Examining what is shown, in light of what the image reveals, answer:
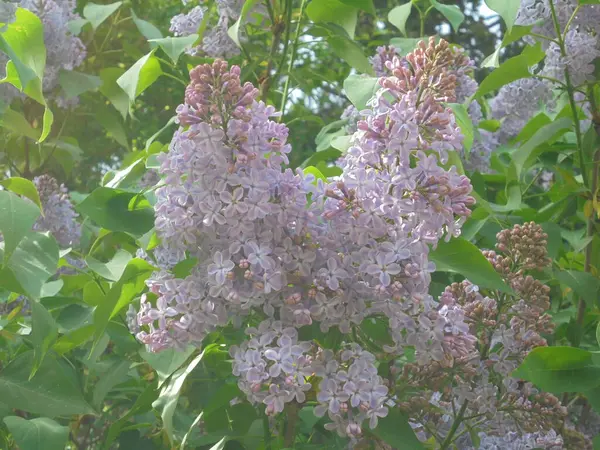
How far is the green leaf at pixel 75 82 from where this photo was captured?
2.07 meters

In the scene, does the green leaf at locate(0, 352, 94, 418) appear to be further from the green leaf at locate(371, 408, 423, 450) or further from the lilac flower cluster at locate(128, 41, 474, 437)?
the green leaf at locate(371, 408, 423, 450)

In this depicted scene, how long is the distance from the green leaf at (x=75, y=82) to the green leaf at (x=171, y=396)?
102cm

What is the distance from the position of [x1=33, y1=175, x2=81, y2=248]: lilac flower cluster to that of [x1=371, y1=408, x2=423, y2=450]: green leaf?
1149 millimetres

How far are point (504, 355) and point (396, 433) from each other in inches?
9.4

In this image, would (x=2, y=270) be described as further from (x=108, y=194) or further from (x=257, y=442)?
(x=257, y=442)

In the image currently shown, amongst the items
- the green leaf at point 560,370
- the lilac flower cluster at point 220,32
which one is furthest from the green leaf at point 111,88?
the green leaf at point 560,370

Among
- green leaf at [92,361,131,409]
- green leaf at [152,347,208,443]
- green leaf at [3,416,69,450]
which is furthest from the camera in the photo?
green leaf at [92,361,131,409]

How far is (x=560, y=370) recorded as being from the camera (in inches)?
51.6

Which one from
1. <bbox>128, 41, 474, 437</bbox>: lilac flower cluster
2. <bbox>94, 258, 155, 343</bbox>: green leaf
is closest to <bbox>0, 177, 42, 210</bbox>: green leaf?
<bbox>94, 258, 155, 343</bbox>: green leaf

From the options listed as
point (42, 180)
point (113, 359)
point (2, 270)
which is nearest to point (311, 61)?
point (42, 180)

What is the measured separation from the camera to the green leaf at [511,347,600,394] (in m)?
1.26

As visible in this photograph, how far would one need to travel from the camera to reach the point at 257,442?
4.37 ft

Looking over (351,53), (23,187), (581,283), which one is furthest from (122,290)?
(581,283)

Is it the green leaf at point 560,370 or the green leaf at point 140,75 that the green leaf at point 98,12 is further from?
the green leaf at point 560,370
